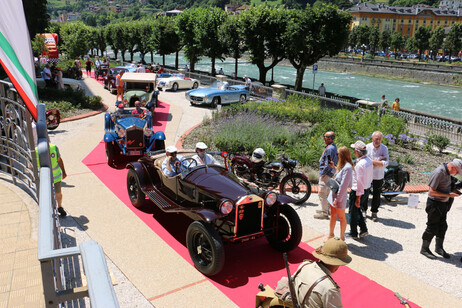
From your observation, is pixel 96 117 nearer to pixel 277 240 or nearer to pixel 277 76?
pixel 277 240

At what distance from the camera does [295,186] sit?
922cm

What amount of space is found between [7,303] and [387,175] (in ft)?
26.8

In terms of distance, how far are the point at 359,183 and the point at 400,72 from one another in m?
64.6

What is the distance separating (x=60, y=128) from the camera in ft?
52.8

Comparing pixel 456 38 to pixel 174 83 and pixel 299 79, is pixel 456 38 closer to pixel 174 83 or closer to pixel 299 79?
pixel 299 79

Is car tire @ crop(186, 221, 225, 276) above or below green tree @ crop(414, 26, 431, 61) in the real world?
below

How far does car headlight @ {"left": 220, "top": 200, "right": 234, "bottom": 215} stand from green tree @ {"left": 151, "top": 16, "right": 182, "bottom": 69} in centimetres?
4093

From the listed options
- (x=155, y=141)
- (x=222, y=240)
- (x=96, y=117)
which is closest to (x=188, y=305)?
(x=222, y=240)

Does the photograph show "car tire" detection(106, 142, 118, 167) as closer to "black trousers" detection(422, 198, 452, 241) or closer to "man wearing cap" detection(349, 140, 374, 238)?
"man wearing cap" detection(349, 140, 374, 238)

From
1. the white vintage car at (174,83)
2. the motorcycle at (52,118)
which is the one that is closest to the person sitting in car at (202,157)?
the motorcycle at (52,118)

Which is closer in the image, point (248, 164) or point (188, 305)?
point (188, 305)

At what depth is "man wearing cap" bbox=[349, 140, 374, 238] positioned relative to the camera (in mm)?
7223

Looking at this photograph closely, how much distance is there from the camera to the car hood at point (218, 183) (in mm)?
6551

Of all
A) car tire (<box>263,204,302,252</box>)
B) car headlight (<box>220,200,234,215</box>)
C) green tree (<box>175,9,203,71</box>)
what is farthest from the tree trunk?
car headlight (<box>220,200,234,215</box>)
